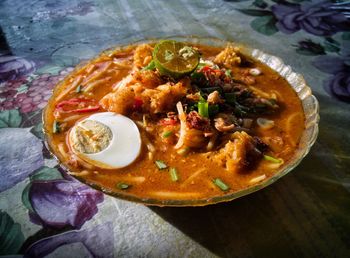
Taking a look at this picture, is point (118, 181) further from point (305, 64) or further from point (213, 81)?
point (305, 64)

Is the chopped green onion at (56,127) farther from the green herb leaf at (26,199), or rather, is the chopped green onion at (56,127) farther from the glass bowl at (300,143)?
the green herb leaf at (26,199)

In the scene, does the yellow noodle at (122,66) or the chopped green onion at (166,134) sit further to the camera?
the yellow noodle at (122,66)

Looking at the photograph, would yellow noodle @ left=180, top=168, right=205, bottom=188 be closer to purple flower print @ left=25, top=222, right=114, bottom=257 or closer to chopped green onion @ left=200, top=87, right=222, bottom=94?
purple flower print @ left=25, top=222, right=114, bottom=257

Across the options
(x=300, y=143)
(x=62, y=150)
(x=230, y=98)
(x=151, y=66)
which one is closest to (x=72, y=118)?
(x=62, y=150)

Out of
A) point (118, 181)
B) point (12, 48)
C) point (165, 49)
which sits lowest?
point (12, 48)

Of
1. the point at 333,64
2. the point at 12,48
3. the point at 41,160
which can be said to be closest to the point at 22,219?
the point at 41,160

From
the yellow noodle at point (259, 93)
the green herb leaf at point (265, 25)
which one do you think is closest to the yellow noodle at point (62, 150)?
the yellow noodle at point (259, 93)
